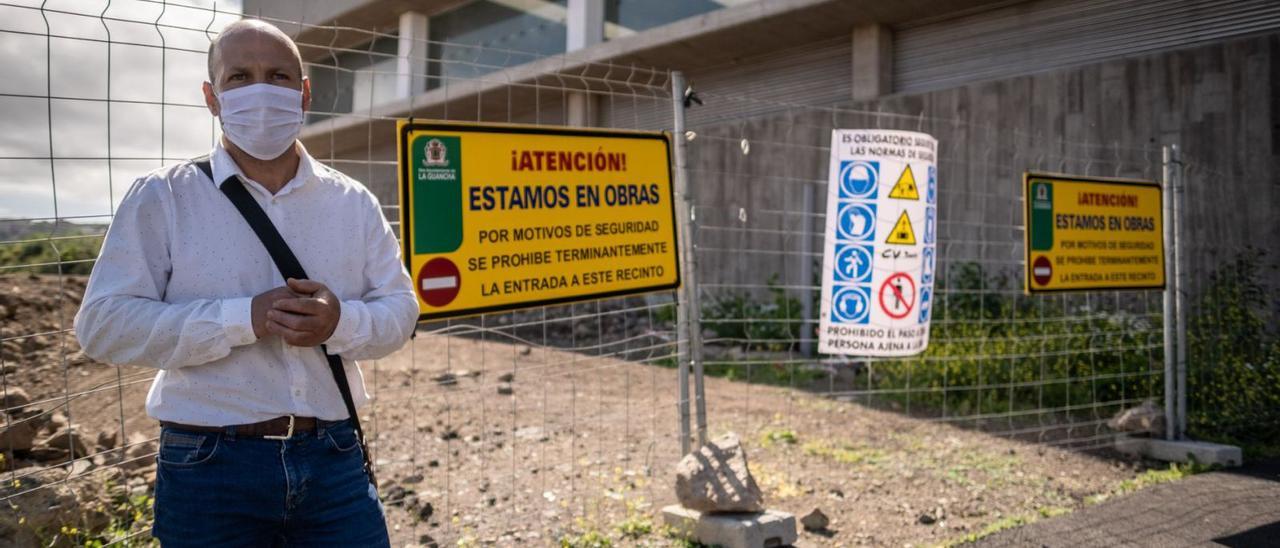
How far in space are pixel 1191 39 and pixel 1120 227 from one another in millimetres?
4273

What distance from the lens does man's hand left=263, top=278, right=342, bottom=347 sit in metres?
1.80

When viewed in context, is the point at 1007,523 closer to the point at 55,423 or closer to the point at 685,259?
the point at 685,259

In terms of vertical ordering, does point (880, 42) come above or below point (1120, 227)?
above

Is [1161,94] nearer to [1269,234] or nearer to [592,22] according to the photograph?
[1269,234]

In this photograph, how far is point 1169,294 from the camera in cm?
604

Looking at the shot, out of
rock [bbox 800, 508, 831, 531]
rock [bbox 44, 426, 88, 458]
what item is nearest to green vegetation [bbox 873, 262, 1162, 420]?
rock [bbox 800, 508, 831, 531]

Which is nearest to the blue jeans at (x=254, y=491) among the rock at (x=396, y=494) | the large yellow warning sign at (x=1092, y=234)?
the rock at (x=396, y=494)

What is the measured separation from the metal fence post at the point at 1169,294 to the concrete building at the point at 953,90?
0.68 m

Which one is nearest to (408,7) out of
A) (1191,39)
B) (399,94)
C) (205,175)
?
(399,94)

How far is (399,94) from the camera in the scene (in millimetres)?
19781

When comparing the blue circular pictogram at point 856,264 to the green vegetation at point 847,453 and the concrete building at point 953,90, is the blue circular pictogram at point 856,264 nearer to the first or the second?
the concrete building at point 953,90

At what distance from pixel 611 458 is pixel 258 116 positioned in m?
3.87

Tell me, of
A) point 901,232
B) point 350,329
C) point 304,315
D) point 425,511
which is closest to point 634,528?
point 425,511

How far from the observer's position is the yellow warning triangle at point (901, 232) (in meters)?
4.70
